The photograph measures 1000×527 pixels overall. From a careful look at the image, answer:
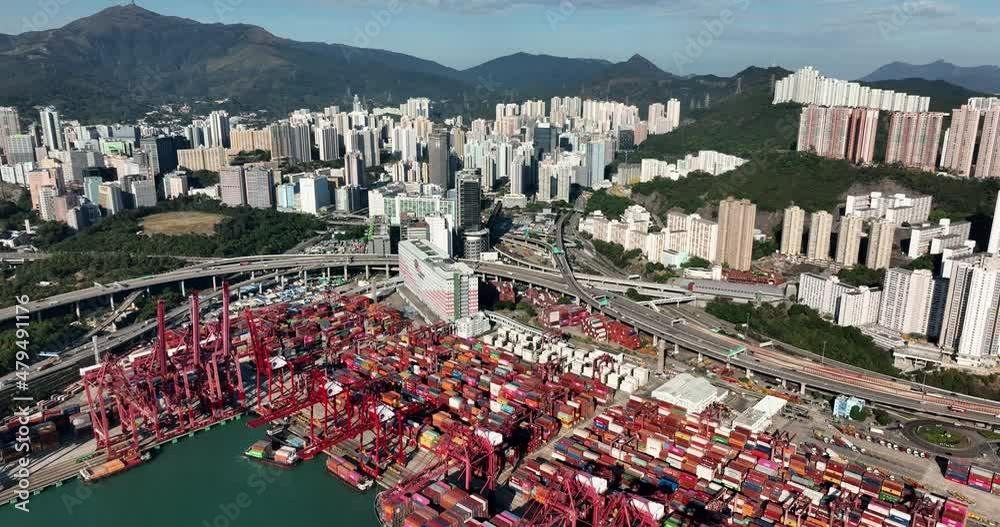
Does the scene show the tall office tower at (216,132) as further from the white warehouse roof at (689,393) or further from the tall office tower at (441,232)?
the white warehouse roof at (689,393)

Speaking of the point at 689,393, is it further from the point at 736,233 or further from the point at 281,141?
the point at 281,141

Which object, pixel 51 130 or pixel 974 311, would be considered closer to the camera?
pixel 974 311

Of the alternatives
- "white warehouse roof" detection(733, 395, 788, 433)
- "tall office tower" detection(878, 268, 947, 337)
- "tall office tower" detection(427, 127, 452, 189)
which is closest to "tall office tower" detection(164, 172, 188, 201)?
"tall office tower" detection(427, 127, 452, 189)

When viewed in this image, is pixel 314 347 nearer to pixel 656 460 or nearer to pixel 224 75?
pixel 656 460

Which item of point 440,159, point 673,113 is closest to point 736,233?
point 440,159

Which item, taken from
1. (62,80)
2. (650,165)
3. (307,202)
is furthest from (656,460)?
(62,80)

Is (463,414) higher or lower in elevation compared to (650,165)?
lower

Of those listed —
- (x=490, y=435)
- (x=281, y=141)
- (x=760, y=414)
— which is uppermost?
(x=281, y=141)

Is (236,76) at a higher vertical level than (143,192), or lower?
higher
